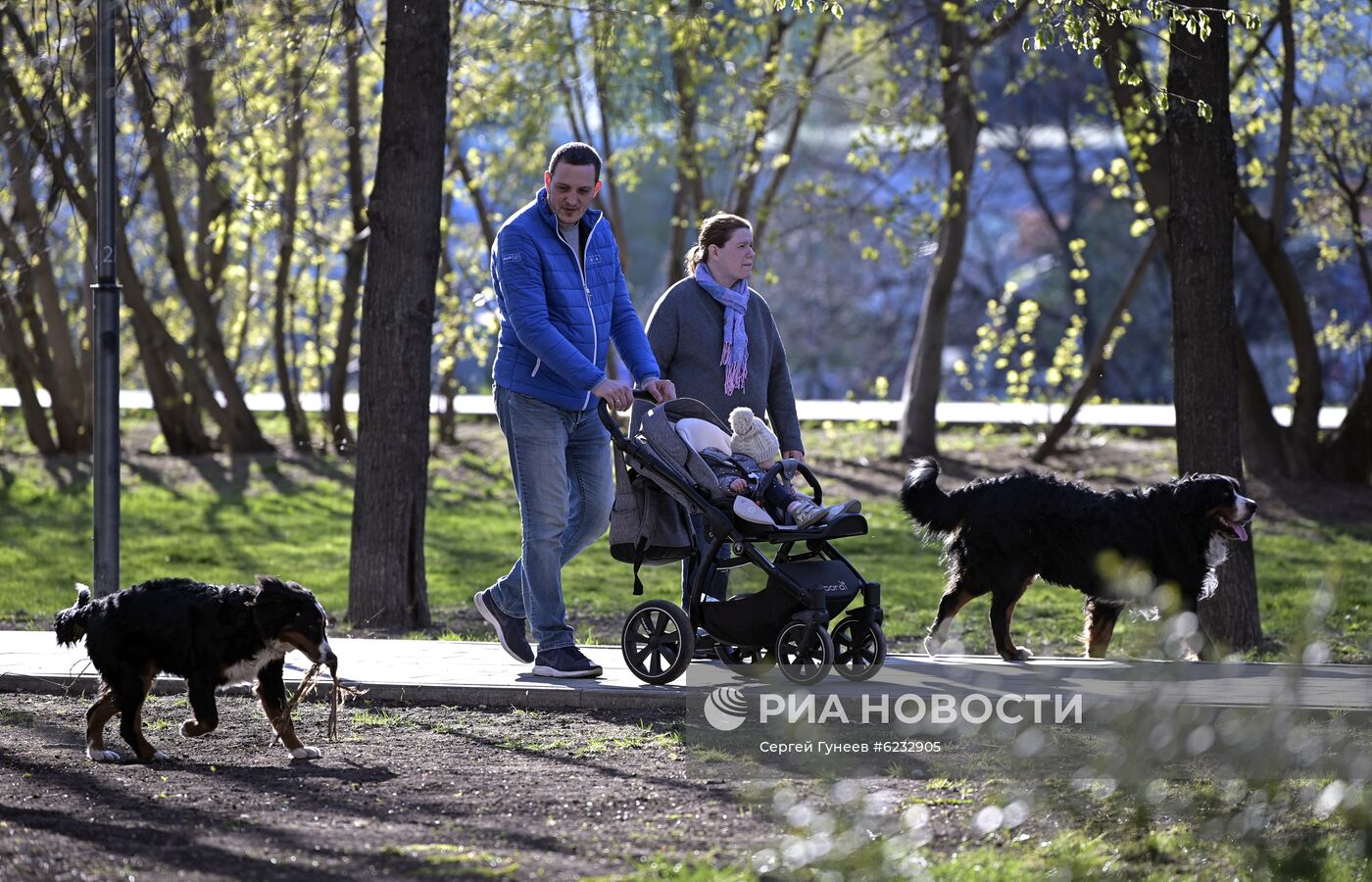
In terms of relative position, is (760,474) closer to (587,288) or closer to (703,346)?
(703,346)

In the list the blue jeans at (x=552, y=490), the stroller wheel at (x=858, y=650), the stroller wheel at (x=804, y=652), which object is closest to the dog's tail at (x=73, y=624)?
the blue jeans at (x=552, y=490)

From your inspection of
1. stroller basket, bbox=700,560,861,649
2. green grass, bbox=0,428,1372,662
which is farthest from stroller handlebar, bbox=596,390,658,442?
green grass, bbox=0,428,1372,662

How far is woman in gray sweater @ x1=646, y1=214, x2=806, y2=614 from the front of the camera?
7602 mm

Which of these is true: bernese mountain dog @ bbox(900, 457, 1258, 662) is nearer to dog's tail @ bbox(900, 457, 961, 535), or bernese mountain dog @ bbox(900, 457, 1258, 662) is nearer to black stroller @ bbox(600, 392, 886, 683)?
dog's tail @ bbox(900, 457, 961, 535)

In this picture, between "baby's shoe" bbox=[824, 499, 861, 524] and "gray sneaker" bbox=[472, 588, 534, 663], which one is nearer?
"baby's shoe" bbox=[824, 499, 861, 524]

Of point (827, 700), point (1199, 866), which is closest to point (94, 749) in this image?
point (827, 700)

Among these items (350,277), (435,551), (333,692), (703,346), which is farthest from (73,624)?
(350,277)

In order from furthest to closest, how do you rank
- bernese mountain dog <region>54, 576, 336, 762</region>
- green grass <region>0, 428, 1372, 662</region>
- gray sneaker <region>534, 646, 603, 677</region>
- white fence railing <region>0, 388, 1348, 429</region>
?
white fence railing <region>0, 388, 1348, 429</region> → green grass <region>0, 428, 1372, 662</region> → gray sneaker <region>534, 646, 603, 677</region> → bernese mountain dog <region>54, 576, 336, 762</region>

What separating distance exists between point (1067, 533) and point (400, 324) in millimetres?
4045

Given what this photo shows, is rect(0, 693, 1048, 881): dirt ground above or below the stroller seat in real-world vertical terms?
below

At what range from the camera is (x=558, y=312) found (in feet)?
23.2

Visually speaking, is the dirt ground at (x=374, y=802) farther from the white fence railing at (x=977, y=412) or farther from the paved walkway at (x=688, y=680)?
the white fence railing at (x=977, y=412)

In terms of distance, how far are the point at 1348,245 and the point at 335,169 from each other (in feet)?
44.2

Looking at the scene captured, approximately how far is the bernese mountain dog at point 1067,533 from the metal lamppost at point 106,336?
3.90m
